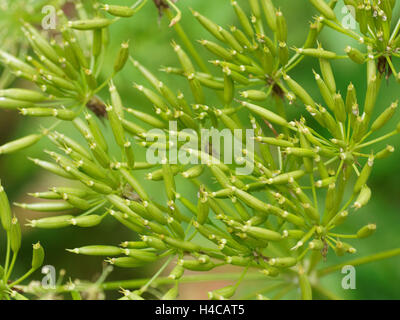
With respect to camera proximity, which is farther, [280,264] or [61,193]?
[61,193]

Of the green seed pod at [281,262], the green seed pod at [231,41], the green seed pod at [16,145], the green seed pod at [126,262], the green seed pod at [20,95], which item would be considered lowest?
the green seed pod at [281,262]

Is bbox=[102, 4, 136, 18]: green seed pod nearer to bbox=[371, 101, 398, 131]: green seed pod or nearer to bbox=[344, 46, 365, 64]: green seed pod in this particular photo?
bbox=[344, 46, 365, 64]: green seed pod

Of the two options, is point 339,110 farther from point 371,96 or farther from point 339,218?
point 339,218

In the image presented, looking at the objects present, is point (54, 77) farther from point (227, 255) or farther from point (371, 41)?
point (371, 41)

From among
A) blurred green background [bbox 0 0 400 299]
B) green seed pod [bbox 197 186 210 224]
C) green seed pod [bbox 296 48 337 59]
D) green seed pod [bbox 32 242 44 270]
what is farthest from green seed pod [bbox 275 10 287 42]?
green seed pod [bbox 32 242 44 270]

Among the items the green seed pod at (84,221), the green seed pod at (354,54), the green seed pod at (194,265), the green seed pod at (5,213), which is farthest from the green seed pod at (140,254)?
→ the green seed pod at (354,54)

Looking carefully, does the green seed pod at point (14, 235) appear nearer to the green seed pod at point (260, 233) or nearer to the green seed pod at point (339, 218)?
the green seed pod at point (260, 233)

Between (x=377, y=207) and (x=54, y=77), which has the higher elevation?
(x=54, y=77)
